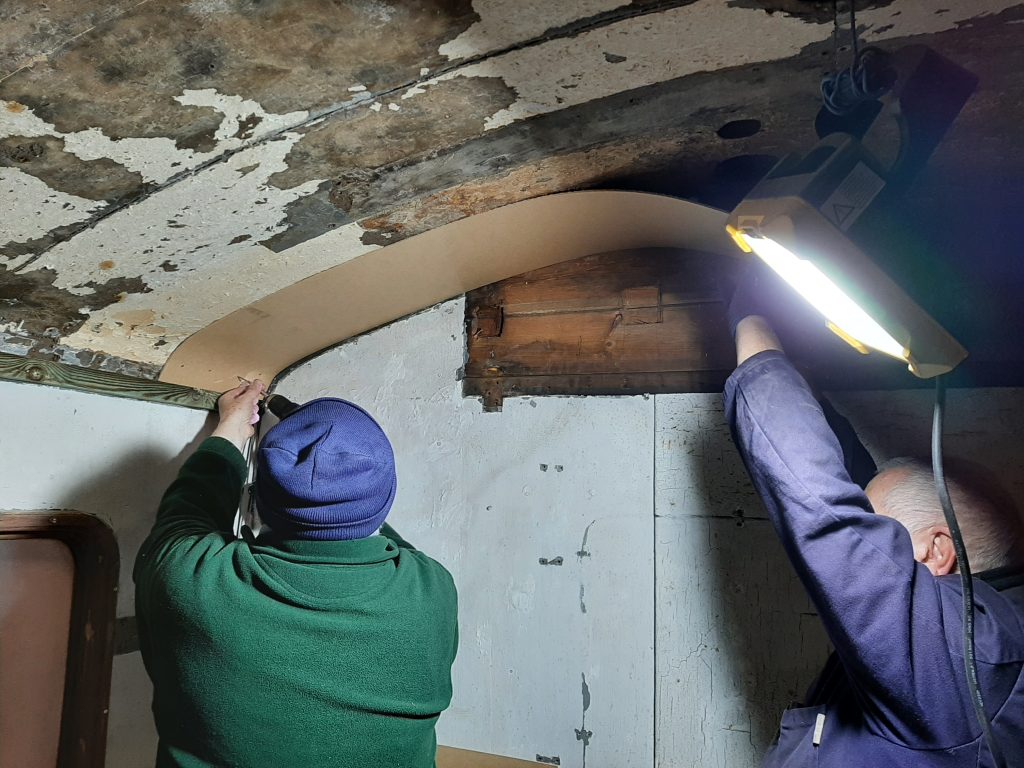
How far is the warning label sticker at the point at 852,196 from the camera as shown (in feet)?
2.26

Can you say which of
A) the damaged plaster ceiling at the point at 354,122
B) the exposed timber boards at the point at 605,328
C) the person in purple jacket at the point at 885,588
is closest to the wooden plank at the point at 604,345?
the exposed timber boards at the point at 605,328

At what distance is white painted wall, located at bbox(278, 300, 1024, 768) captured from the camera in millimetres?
1316

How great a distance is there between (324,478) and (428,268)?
25.0 inches

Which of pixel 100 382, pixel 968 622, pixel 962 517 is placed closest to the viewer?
pixel 968 622

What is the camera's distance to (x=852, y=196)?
0.70 metres

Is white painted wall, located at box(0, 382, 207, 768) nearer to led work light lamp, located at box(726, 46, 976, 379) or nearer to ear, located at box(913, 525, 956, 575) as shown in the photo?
led work light lamp, located at box(726, 46, 976, 379)

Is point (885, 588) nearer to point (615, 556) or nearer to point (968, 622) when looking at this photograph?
point (968, 622)

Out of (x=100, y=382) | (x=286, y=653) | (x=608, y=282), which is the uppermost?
(x=608, y=282)

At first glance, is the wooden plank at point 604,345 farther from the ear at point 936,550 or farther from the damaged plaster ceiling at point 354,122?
the ear at point 936,550

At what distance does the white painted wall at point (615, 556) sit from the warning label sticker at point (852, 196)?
0.71 meters

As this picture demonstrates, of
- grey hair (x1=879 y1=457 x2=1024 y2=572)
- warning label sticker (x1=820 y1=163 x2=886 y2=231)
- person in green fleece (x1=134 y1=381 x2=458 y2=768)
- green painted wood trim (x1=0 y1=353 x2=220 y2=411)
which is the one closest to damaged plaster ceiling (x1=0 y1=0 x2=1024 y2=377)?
green painted wood trim (x1=0 y1=353 x2=220 y2=411)

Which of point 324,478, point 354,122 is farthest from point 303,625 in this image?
point 354,122

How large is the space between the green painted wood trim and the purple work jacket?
1320mm

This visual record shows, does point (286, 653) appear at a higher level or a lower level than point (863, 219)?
lower
